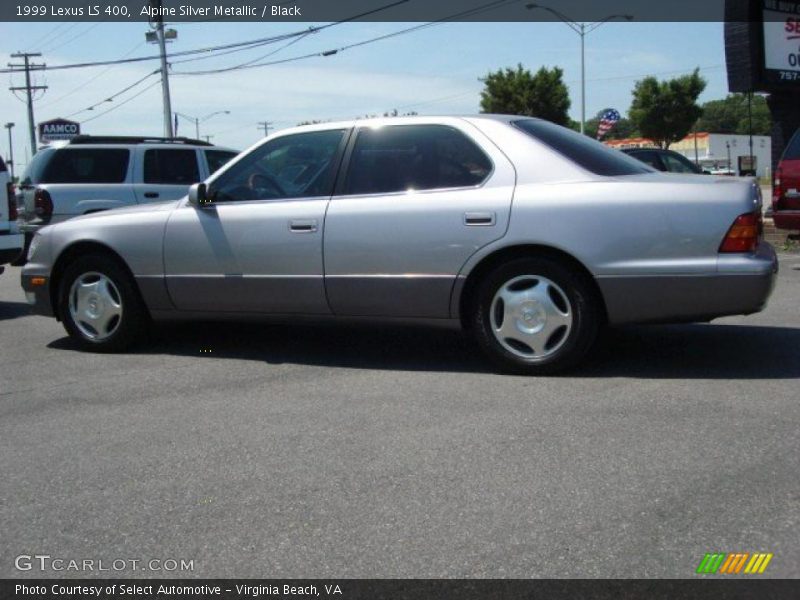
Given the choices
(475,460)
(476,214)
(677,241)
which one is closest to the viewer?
(475,460)

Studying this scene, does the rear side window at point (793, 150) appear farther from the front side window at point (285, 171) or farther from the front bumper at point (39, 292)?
the front bumper at point (39, 292)

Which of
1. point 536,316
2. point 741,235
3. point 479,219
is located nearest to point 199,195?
point 479,219

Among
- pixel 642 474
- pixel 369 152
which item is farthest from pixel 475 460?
pixel 369 152

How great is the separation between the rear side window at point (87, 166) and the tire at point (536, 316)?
8194 mm

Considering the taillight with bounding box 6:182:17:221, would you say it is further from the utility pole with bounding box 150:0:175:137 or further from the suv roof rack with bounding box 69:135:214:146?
the utility pole with bounding box 150:0:175:137

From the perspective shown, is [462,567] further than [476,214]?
No

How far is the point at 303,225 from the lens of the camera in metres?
5.89

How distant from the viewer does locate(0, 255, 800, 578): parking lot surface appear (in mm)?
3195

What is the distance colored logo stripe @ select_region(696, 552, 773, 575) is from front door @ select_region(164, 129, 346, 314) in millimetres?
3335

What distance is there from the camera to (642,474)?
3.79 m

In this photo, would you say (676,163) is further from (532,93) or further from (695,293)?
(532,93)
